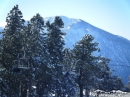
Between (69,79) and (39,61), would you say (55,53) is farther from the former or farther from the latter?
(39,61)

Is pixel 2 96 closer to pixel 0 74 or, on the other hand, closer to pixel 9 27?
pixel 0 74

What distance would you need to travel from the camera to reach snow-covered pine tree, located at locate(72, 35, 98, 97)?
48.5 metres

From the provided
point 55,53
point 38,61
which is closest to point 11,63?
point 38,61

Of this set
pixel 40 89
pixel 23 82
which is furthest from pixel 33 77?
pixel 40 89

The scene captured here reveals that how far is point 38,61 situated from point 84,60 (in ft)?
35.9

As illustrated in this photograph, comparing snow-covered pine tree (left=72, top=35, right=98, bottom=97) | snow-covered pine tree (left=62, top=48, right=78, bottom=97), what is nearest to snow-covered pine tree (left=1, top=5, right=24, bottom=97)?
snow-covered pine tree (left=62, top=48, right=78, bottom=97)

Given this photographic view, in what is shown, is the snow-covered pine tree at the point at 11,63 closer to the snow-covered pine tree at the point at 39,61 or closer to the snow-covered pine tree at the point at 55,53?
the snow-covered pine tree at the point at 39,61

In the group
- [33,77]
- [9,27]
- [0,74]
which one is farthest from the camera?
[9,27]

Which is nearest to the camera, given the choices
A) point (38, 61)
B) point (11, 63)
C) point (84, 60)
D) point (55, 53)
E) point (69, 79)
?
point (11, 63)

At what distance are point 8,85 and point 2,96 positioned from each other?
1690mm

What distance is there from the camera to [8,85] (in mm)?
33375

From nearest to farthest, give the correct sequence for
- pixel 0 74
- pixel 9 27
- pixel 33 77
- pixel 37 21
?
pixel 0 74
pixel 33 77
pixel 9 27
pixel 37 21

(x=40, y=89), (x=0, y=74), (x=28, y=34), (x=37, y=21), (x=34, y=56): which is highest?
(x=37, y=21)

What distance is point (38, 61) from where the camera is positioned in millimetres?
41188
